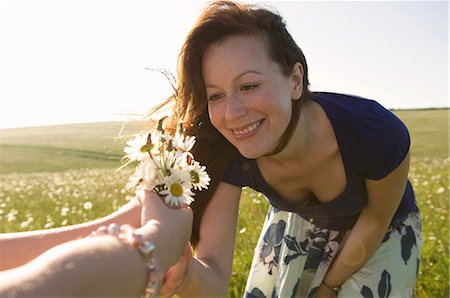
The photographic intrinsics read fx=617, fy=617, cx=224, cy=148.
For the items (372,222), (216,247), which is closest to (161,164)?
(216,247)

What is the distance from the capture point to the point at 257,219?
6512mm

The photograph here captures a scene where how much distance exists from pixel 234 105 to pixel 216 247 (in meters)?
0.84

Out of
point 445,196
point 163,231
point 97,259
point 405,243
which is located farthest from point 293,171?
point 445,196

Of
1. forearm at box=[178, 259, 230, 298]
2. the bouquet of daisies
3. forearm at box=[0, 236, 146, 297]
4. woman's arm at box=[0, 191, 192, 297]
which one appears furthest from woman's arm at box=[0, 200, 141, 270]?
forearm at box=[0, 236, 146, 297]

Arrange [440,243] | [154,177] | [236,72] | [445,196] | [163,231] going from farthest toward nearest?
[445,196] → [440,243] → [236,72] → [154,177] → [163,231]

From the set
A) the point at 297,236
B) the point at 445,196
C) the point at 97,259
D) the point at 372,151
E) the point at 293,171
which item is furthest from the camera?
the point at 445,196

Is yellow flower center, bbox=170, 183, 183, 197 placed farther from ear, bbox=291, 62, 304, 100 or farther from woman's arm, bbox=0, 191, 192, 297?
ear, bbox=291, 62, 304, 100

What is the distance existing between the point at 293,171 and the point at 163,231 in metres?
1.90

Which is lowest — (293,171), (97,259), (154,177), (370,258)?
(370,258)

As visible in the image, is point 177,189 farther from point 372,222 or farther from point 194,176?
point 372,222

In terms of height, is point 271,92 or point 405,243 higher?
point 271,92

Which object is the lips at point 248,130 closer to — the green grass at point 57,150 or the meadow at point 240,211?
the meadow at point 240,211

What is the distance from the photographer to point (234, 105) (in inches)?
123

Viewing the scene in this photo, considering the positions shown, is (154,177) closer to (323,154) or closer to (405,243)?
(323,154)
